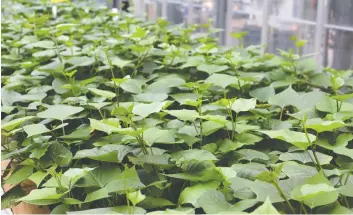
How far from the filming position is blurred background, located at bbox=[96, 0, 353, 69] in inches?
107

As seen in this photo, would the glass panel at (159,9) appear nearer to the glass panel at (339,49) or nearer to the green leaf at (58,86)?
the glass panel at (339,49)

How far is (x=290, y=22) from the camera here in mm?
3223

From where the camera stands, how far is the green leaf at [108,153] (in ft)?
2.98

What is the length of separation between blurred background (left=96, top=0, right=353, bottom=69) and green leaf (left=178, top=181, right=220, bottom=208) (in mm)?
1219

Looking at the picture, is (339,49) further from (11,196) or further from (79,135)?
(11,196)

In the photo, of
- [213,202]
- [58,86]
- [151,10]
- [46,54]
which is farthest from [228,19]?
[213,202]

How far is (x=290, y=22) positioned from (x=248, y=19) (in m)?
0.59

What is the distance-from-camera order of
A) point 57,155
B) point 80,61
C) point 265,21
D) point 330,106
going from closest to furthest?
point 57,155
point 330,106
point 80,61
point 265,21

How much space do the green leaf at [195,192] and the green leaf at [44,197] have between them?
7.2 inches

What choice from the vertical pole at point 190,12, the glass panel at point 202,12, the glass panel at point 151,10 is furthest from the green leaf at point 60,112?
the glass panel at point 151,10

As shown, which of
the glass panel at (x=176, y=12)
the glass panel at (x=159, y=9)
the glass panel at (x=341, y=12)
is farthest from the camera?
the glass panel at (x=159, y=9)

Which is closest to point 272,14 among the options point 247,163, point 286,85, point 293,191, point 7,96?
point 286,85

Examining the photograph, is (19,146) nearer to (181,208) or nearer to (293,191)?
(181,208)

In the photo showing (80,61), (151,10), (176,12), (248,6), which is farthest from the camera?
(151,10)
